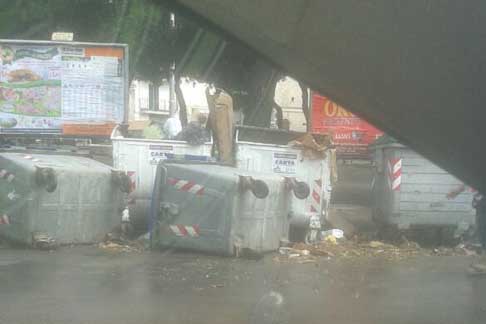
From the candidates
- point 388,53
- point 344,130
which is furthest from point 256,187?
point 344,130

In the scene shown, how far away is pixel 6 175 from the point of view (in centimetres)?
1027

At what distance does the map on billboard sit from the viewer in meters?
13.7

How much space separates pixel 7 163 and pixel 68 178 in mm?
760

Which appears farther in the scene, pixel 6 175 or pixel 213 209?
pixel 6 175

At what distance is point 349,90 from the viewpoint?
5.91 m

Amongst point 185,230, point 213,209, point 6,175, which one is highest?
point 6,175

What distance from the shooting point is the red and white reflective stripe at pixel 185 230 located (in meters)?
9.81

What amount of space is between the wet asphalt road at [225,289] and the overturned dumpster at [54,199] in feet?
0.90

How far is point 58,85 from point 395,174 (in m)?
5.70

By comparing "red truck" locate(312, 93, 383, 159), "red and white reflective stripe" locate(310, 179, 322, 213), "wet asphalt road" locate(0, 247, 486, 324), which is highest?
"red truck" locate(312, 93, 383, 159)

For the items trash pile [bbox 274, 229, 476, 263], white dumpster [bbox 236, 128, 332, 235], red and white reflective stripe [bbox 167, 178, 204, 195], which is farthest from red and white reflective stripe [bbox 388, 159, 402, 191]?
red and white reflective stripe [bbox 167, 178, 204, 195]

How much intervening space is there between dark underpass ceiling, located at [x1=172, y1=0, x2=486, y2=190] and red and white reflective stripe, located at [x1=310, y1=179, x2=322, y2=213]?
5108mm

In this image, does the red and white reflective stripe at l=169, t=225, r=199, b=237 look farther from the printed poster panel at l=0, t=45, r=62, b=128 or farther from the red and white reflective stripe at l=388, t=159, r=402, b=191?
the printed poster panel at l=0, t=45, r=62, b=128

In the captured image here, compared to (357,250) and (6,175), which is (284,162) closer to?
(357,250)
